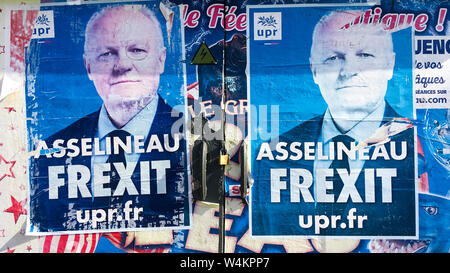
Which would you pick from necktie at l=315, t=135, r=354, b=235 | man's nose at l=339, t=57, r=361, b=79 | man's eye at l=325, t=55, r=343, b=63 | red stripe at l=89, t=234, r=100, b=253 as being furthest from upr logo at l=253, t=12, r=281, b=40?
red stripe at l=89, t=234, r=100, b=253

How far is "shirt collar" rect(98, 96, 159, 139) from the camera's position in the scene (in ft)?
12.6

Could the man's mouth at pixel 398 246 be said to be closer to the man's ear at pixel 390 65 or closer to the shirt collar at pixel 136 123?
the man's ear at pixel 390 65

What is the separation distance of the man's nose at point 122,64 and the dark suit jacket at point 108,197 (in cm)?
40

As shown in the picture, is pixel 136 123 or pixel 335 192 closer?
pixel 335 192

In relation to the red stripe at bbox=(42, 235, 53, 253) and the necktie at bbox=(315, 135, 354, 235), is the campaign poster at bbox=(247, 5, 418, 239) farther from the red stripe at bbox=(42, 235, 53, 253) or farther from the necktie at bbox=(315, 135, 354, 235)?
the red stripe at bbox=(42, 235, 53, 253)

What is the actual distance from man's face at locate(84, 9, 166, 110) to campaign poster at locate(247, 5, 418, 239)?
78 centimetres

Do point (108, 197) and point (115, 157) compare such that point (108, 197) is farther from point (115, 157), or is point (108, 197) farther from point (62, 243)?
point (62, 243)

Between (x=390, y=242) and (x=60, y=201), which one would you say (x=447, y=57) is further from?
(x=60, y=201)

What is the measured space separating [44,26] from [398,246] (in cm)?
326

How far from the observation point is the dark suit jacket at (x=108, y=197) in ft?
12.5

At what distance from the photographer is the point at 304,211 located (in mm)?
3768

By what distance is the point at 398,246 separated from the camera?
12.4 ft

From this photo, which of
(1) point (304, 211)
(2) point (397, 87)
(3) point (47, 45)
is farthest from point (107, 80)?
(2) point (397, 87)

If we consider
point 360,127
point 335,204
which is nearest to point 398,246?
point 335,204
